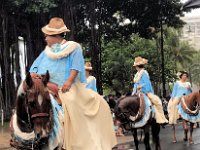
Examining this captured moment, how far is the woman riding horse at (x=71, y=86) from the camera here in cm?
607

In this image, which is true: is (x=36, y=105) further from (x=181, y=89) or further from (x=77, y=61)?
(x=181, y=89)

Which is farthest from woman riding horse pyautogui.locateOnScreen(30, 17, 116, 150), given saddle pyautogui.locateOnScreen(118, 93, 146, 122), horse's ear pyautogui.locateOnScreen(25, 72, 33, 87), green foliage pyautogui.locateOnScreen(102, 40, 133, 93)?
green foliage pyautogui.locateOnScreen(102, 40, 133, 93)

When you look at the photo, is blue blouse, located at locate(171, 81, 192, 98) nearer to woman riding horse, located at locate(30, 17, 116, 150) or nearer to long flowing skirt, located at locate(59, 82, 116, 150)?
long flowing skirt, located at locate(59, 82, 116, 150)

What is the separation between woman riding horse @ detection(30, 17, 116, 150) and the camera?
6.07 metres

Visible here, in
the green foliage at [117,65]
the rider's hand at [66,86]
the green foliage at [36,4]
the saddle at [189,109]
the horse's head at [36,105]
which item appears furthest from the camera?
the green foliage at [117,65]

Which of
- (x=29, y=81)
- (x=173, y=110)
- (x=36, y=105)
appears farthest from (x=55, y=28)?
(x=173, y=110)

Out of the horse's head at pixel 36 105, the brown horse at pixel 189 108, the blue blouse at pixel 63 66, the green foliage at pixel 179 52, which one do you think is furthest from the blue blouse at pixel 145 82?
the green foliage at pixel 179 52

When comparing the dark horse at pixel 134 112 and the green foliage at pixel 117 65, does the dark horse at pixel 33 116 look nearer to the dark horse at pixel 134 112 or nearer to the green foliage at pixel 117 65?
the dark horse at pixel 134 112

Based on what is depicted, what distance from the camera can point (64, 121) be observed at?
237 inches

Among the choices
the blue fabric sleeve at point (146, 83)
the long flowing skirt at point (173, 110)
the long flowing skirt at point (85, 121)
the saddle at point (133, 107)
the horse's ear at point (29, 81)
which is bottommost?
the long flowing skirt at point (173, 110)

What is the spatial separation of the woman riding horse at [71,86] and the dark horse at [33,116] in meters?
0.51

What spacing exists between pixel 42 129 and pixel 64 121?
947mm

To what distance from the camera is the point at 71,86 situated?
6.13m

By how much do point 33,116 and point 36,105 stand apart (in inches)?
4.6
